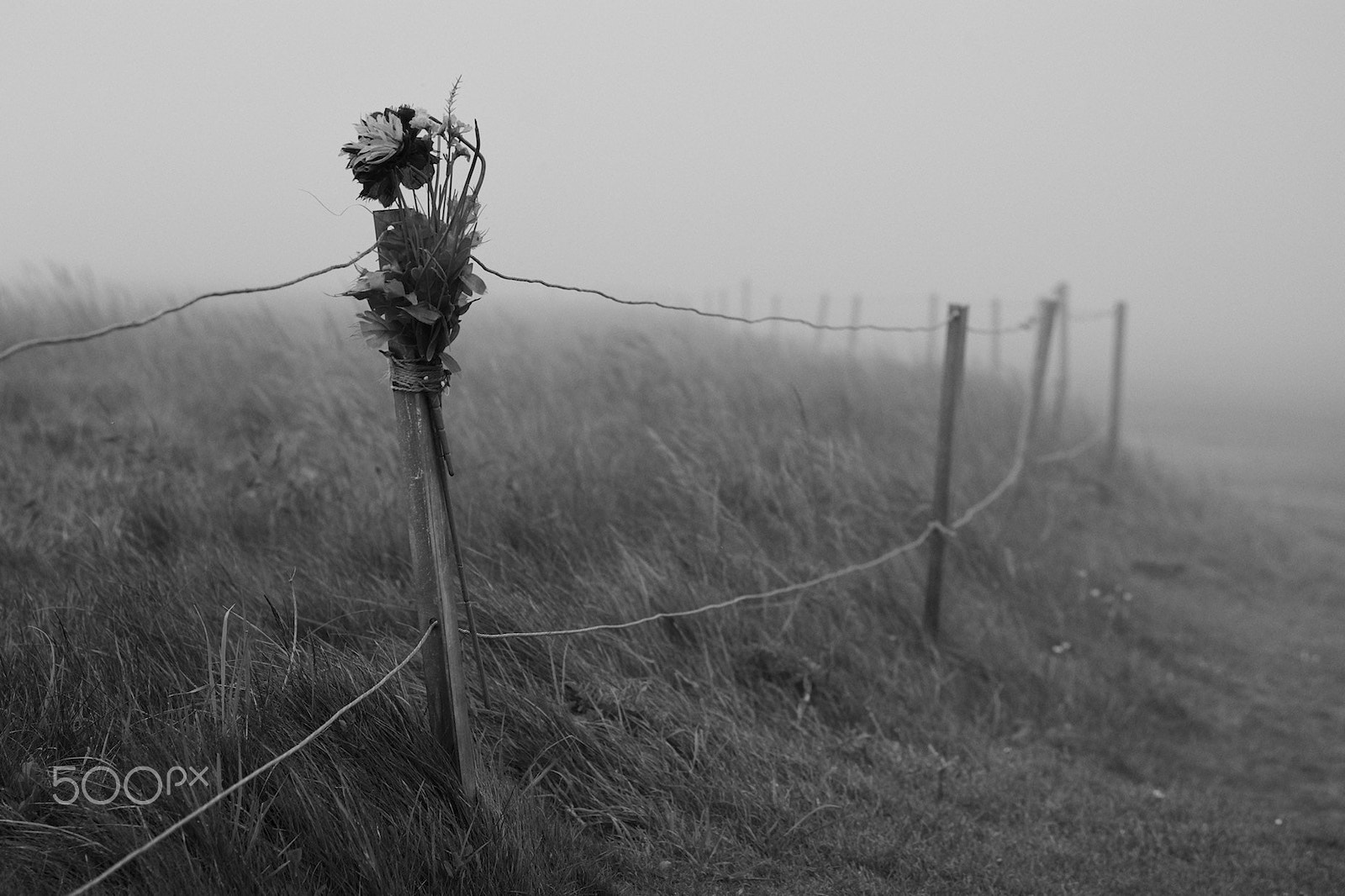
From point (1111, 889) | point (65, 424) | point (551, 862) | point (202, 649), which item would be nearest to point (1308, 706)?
point (1111, 889)

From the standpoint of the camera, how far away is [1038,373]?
7.59 m

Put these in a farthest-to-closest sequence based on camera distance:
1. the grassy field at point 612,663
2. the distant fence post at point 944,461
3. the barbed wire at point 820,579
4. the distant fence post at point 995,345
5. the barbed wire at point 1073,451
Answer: the distant fence post at point 995,345
the barbed wire at point 1073,451
the distant fence post at point 944,461
the barbed wire at point 820,579
the grassy field at point 612,663

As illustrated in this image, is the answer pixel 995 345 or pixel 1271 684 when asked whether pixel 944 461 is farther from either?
pixel 995 345

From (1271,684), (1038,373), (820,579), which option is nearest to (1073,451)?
(1038,373)

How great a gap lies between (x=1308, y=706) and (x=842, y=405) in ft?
11.7

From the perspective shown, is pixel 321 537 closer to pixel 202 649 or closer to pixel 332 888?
pixel 202 649

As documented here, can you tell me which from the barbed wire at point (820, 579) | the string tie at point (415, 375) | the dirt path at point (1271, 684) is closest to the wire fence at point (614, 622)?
the barbed wire at point (820, 579)

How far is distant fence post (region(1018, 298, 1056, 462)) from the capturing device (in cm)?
740

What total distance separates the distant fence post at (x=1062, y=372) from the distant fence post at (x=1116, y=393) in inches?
18.4

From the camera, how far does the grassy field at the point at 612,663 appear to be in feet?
7.41

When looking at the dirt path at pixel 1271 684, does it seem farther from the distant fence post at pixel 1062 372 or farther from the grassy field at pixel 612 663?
the distant fence post at pixel 1062 372

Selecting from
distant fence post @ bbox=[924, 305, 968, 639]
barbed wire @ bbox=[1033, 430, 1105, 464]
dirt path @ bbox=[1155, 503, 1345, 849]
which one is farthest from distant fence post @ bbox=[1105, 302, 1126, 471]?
distant fence post @ bbox=[924, 305, 968, 639]
